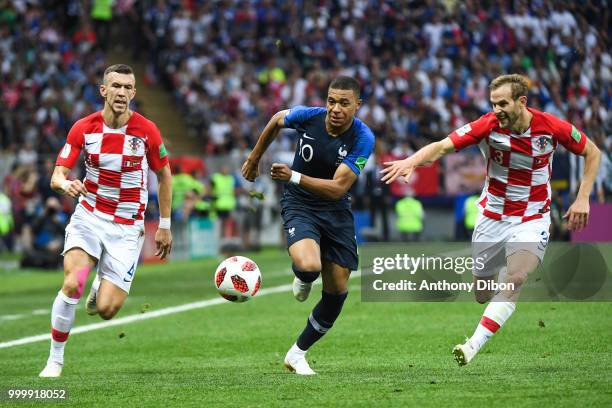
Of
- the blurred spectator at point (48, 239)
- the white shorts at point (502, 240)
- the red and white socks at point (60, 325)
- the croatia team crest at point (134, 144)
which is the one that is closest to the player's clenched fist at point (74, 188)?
the croatia team crest at point (134, 144)

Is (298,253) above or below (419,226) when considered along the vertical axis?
above

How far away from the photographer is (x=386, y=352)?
37.1ft

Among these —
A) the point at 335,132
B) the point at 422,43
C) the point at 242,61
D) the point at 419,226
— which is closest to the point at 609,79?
the point at 419,226

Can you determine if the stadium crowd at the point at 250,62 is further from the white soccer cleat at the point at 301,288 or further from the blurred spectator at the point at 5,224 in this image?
the white soccer cleat at the point at 301,288

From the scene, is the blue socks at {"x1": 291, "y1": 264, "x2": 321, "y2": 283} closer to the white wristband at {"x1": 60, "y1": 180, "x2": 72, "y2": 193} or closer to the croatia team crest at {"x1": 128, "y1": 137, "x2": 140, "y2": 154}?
the croatia team crest at {"x1": 128, "y1": 137, "x2": 140, "y2": 154}

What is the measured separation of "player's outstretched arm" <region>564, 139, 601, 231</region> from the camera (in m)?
9.46

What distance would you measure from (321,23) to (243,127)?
3.61 metres

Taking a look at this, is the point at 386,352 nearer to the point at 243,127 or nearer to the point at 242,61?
the point at 243,127

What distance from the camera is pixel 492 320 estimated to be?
9453 millimetres

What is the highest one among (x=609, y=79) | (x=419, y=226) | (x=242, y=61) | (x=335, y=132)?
(x=335, y=132)

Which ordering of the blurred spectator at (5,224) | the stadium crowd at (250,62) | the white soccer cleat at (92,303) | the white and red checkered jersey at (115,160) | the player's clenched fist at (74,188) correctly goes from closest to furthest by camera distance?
the player's clenched fist at (74,188) < the white and red checkered jersey at (115,160) < the white soccer cleat at (92,303) < the blurred spectator at (5,224) < the stadium crowd at (250,62)

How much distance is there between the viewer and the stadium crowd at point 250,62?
2641cm

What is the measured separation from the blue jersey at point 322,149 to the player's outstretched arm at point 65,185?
5.97 ft

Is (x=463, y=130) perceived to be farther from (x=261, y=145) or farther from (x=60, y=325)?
(x=60, y=325)
